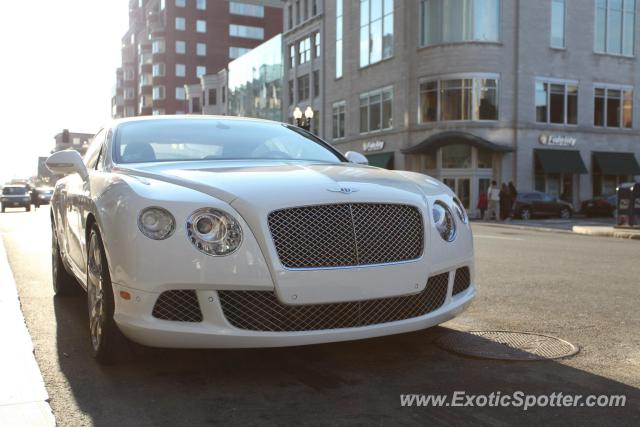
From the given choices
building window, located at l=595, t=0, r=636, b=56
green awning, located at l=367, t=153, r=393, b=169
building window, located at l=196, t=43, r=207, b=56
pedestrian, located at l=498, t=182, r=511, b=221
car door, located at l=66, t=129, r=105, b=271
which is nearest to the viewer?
car door, located at l=66, t=129, r=105, b=271

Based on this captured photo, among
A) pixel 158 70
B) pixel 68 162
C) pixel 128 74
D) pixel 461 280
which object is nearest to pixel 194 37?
pixel 158 70

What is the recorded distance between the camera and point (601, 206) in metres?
31.5

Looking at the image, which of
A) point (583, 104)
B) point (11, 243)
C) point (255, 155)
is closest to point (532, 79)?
point (583, 104)

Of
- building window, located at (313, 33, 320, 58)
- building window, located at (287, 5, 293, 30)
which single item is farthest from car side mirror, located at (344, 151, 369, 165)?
building window, located at (287, 5, 293, 30)

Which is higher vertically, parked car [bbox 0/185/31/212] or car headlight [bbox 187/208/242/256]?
car headlight [bbox 187/208/242/256]

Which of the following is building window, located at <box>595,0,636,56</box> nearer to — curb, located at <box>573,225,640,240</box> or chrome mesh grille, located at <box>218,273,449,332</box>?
curb, located at <box>573,225,640,240</box>

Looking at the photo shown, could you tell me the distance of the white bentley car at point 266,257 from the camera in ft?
11.1

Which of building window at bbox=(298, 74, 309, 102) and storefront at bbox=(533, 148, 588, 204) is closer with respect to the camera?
storefront at bbox=(533, 148, 588, 204)

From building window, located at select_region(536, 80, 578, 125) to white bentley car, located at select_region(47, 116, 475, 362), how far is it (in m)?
31.5

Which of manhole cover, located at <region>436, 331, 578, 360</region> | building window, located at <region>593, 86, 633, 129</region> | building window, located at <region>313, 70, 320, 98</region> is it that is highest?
building window, located at <region>313, 70, 320, 98</region>

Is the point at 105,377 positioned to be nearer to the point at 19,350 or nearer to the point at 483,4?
the point at 19,350

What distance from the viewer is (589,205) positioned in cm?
3194

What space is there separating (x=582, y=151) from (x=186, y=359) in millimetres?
33517

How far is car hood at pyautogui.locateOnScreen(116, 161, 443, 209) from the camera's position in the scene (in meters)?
3.54
